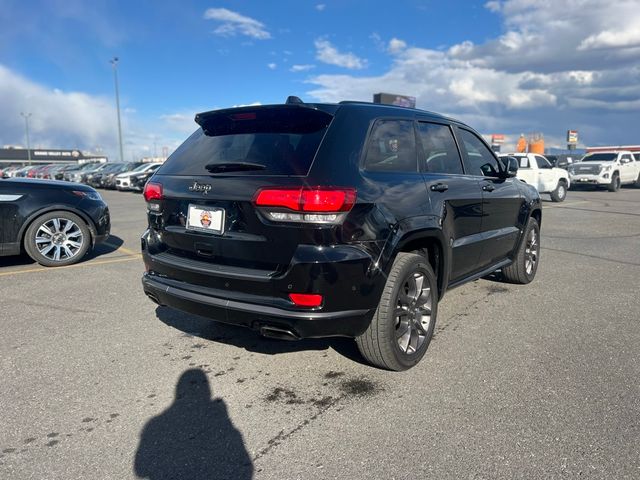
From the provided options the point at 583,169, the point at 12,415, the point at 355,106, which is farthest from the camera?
the point at 583,169

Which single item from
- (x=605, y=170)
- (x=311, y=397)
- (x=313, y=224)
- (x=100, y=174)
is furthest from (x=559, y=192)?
(x=100, y=174)

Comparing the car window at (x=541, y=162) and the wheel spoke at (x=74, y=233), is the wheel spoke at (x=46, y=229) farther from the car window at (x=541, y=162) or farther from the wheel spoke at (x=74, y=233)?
the car window at (x=541, y=162)

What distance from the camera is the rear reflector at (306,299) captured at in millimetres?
2758

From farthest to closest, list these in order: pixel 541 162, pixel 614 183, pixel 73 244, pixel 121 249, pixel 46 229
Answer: pixel 614 183
pixel 541 162
pixel 121 249
pixel 73 244
pixel 46 229

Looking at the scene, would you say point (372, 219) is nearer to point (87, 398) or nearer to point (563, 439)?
point (563, 439)

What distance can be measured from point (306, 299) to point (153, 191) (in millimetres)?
1534

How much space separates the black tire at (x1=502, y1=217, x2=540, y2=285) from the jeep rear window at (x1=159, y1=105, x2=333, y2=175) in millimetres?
3357

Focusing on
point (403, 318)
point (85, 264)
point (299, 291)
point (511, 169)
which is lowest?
point (85, 264)

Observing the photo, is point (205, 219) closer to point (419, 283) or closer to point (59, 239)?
point (419, 283)

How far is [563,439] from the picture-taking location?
2.55m

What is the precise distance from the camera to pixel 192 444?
2518 mm

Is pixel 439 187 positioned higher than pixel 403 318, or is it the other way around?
pixel 439 187

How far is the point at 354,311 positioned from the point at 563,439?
1.31m

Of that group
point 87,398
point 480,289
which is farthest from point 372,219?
point 480,289
